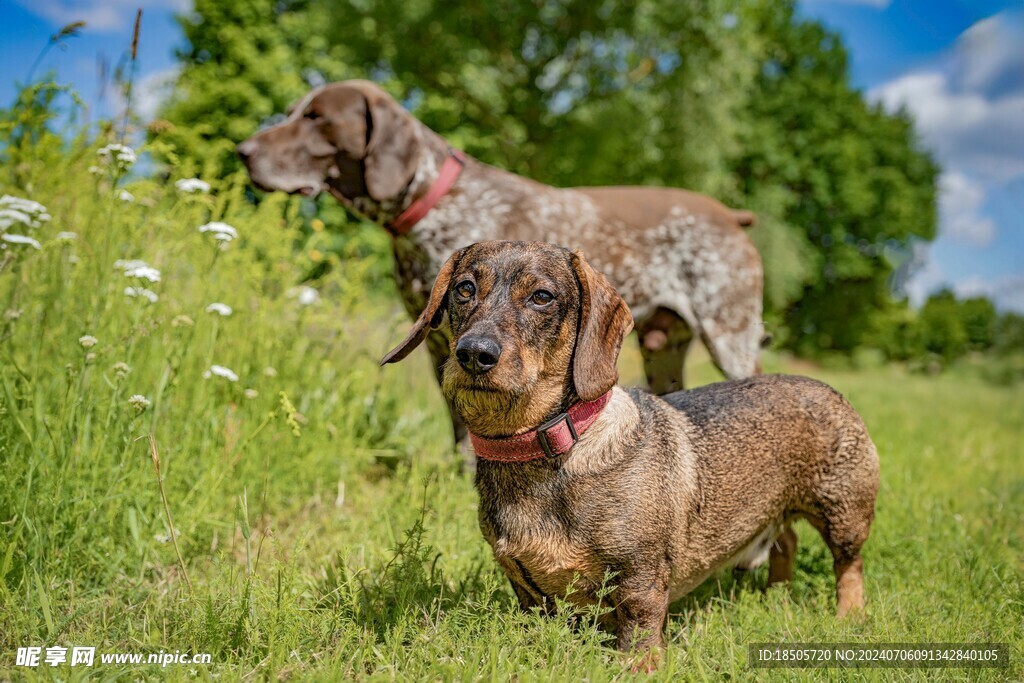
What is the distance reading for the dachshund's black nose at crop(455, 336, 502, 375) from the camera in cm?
229

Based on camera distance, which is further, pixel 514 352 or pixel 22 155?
pixel 22 155

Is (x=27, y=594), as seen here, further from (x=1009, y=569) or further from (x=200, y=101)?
(x=200, y=101)

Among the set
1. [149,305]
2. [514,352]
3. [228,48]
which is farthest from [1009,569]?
[228,48]

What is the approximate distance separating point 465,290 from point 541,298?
0.29 metres

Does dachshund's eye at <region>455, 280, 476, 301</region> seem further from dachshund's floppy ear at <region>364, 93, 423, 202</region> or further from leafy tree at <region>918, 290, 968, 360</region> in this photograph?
leafy tree at <region>918, 290, 968, 360</region>

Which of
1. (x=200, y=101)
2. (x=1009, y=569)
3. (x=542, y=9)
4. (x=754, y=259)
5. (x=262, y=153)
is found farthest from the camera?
(x=200, y=101)

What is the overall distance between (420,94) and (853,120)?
15.7 m

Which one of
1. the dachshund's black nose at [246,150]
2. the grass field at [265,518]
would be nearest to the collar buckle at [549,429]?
the grass field at [265,518]

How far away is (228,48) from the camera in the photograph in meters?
20.8

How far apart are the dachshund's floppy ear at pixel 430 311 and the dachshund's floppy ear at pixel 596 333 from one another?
1.58ft

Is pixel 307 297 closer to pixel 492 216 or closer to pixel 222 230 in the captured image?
pixel 222 230

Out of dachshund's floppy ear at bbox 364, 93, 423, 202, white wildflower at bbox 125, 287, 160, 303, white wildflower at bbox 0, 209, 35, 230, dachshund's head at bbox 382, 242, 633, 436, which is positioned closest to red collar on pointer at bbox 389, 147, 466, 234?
dachshund's floppy ear at bbox 364, 93, 423, 202

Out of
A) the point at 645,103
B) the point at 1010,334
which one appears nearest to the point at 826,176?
the point at 1010,334

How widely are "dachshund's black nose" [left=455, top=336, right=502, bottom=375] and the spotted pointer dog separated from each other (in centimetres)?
207
